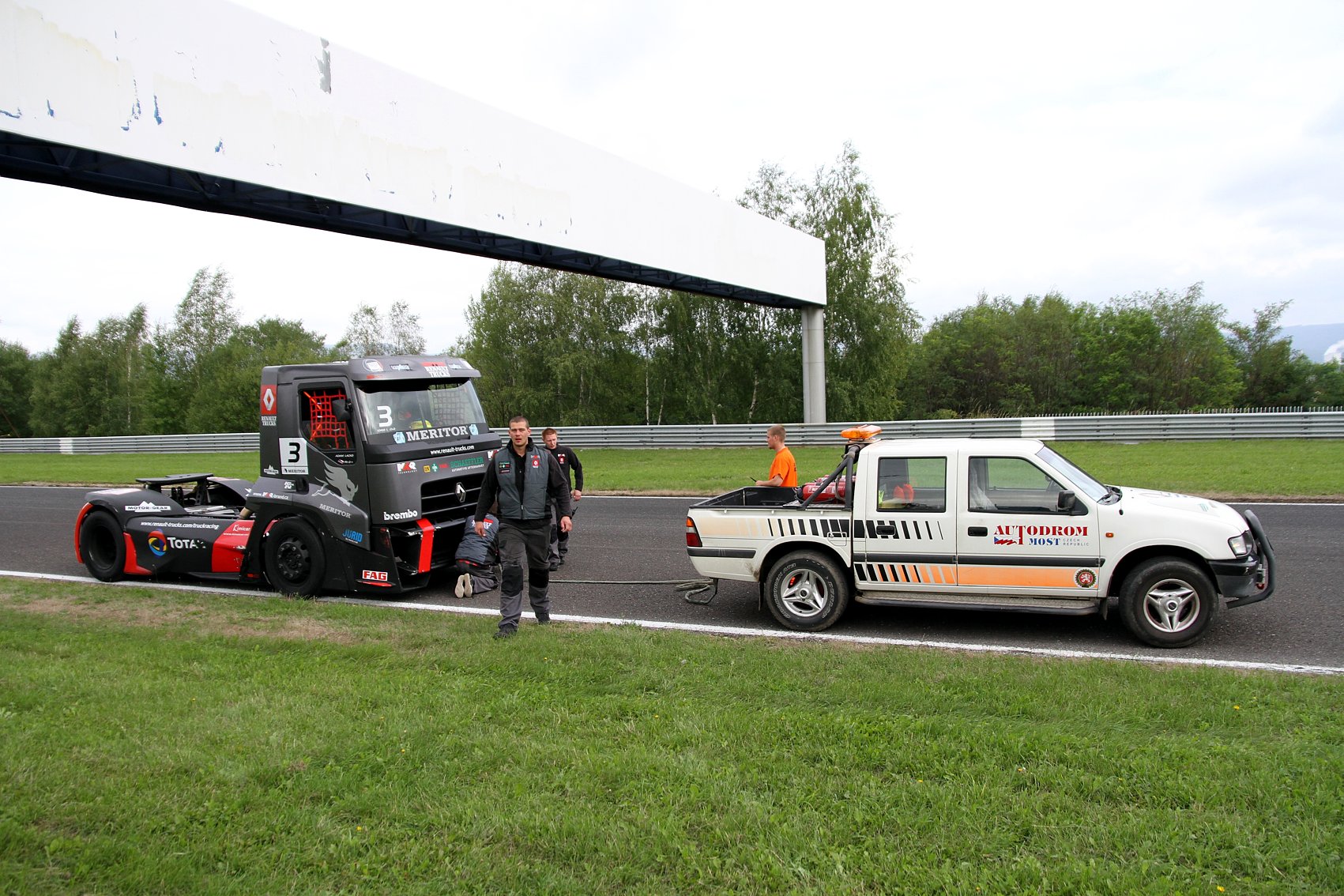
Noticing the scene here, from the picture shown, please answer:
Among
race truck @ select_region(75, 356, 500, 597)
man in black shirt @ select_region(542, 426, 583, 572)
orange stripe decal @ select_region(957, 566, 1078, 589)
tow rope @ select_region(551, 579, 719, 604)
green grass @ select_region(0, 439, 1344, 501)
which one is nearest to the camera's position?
orange stripe decal @ select_region(957, 566, 1078, 589)

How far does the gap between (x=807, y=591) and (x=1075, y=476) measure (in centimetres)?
231

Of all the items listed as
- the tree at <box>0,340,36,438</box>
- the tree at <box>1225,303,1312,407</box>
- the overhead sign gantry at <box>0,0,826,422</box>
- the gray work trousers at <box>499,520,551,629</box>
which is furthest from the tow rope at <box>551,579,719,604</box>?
the tree at <box>0,340,36,438</box>

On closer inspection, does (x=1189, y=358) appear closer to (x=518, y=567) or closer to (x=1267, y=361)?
(x=1267, y=361)

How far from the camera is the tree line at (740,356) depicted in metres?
37.7

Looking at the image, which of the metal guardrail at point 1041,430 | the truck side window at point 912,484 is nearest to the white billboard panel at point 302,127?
the metal guardrail at point 1041,430

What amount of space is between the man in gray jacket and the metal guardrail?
10.2 m

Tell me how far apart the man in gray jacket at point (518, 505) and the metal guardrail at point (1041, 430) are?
33.3 feet

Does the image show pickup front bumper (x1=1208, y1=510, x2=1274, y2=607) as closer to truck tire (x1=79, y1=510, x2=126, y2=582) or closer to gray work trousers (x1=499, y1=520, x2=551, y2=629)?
gray work trousers (x1=499, y1=520, x2=551, y2=629)

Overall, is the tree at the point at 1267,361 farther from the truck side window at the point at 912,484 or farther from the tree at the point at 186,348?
the tree at the point at 186,348

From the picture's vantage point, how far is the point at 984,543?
676 centimetres

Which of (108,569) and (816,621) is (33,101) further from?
(816,621)

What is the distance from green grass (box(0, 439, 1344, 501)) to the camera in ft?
49.2

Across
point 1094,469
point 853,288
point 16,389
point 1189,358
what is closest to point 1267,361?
point 1189,358

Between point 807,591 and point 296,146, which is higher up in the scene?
point 296,146
